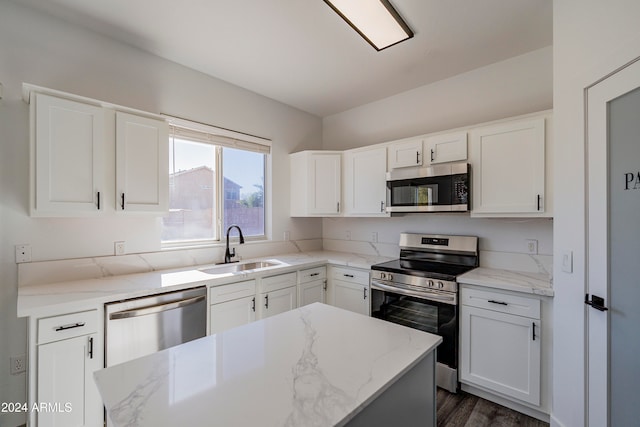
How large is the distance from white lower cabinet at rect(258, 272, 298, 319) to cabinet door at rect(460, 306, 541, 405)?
155 cm

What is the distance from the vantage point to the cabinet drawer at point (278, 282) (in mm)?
2606

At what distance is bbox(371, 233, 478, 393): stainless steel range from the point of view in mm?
2307

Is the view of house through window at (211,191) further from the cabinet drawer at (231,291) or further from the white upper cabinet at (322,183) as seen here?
the cabinet drawer at (231,291)

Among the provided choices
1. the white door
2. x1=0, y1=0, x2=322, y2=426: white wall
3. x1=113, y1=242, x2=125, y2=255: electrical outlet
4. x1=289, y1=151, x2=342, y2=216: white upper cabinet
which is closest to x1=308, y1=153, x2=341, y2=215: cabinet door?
x1=289, y1=151, x2=342, y2=216: white upper cabinet

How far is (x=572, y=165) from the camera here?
166 centimetres

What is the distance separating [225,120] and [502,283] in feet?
9.79

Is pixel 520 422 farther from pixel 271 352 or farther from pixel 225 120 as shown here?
pixel 225 120

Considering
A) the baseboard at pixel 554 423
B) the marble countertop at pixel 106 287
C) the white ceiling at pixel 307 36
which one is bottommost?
the baseboard at pixel 554 423

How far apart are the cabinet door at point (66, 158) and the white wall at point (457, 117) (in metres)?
2.75

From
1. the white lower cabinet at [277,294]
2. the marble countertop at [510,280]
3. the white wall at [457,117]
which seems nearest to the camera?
the marble countertop at [510,280]

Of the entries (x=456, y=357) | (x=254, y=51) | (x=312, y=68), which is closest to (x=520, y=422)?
(x=456, y=357)

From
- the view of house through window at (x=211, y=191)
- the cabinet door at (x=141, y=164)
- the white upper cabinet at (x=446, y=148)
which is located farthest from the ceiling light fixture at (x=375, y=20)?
the view of house through window at (x=211, y=191)

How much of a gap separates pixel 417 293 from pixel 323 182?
1.69 meters

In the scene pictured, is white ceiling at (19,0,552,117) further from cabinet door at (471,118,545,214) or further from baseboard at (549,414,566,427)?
baseboard at (549,414,566,427)
